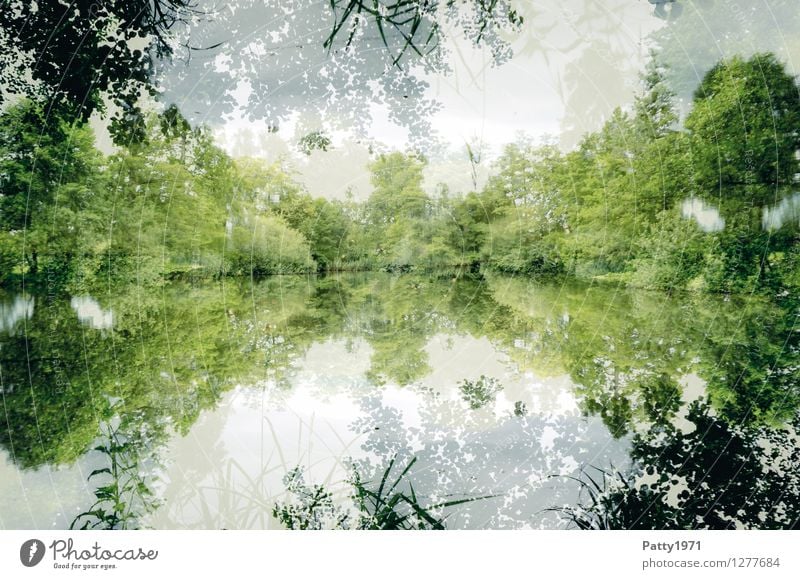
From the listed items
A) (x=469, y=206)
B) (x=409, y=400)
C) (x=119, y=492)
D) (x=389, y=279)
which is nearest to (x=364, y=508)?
(x=409, y=400)

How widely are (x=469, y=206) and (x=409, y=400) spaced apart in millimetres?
1398

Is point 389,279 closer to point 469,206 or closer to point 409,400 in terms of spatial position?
point 469,206

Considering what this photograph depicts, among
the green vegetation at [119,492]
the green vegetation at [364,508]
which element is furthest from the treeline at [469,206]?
the green vegetation at [364,508]

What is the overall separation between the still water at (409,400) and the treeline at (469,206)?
197 mm

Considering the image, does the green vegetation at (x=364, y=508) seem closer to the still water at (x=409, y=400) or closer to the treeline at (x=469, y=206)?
the still water at (x=409, y=400)

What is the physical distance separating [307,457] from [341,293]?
126 cm

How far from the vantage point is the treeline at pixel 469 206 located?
8.80 feet

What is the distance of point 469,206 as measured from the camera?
9.96ft

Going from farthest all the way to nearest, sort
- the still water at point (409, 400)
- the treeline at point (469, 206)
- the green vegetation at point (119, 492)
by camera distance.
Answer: the treeline at point (469, 206) → the still water at point (409, 400) → the green vegetation at point (119, 492)

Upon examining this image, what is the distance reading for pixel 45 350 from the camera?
269cm

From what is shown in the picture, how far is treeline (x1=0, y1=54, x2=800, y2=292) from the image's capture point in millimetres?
2682
